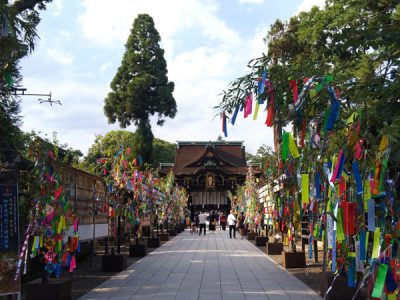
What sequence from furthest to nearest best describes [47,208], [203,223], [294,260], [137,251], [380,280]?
[203,223], [137,251], [294,260], [47,208], [380,280]

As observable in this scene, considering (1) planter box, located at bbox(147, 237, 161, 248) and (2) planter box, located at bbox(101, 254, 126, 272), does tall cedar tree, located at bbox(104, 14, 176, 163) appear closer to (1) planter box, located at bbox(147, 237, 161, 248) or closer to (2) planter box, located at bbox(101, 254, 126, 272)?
(1) planter box, located at bbox(147, 237, 161, 248)

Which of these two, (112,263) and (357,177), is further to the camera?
(112,263)

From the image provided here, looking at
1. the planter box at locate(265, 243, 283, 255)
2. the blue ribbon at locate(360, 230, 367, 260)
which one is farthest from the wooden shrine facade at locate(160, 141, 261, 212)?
the blue ribbon at locate(360, 230, 367, 260)

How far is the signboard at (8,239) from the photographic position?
19.4 ft

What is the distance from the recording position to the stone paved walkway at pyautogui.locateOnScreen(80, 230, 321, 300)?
7941 millimetres

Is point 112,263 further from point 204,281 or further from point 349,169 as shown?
point 349,169

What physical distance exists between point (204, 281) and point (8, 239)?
14.8 ft

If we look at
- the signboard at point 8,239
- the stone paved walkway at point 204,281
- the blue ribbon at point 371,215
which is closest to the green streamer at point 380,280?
the blue ribbon at point 371,215

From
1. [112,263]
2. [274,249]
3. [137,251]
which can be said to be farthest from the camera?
[274,249]

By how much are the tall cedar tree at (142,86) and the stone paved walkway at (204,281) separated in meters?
31.4

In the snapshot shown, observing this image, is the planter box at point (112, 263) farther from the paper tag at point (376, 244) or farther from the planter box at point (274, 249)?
the paper tag at point (376, 244)

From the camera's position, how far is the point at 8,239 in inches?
235

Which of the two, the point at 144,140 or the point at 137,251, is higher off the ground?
the point at 144,140

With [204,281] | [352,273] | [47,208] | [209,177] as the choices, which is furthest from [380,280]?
[209,177]
